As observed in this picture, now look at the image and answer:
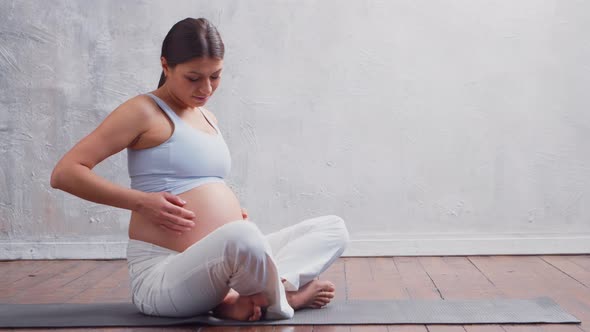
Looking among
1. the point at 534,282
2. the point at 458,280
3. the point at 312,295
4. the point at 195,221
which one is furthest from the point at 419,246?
the point at 195,221

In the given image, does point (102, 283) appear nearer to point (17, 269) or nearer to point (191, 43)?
point (17, 269)

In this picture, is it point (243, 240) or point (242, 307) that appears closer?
point (243, 240)

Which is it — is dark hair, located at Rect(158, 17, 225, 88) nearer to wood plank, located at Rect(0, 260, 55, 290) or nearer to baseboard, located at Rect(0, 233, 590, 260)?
wood plank, located at Rect(0, 260, 55, 290)

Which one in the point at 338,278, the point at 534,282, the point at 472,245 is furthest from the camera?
the point at 472,245

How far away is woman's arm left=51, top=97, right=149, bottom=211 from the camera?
6.37ft

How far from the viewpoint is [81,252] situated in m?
3.43

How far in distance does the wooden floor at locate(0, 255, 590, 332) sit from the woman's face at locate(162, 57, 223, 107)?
640 millimetres

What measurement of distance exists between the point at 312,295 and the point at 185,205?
18.3 inches

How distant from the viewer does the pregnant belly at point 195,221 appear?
6.74 feet

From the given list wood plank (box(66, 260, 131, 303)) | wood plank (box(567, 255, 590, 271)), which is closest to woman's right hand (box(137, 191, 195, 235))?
wood plank (box(66, 260, 131, 303))

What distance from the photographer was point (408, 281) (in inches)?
108

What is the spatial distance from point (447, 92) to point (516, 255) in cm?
80

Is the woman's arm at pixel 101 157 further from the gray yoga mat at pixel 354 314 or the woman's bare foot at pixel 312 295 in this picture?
the woman's bare foot at pixel 312 295

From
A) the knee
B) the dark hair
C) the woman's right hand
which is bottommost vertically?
the knee
